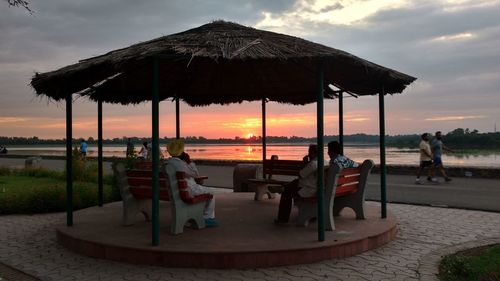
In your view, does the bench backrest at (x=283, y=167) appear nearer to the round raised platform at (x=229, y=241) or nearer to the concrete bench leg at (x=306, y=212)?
the round raised platform at (x=229, y=241)

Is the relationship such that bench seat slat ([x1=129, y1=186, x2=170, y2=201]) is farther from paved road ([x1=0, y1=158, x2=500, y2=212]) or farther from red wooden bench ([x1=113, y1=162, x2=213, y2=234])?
paved road ([x1=0, y1=158, x2=500, y2=212])

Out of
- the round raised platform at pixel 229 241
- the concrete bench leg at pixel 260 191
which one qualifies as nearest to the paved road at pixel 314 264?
the round raised platform at pixel 229 241

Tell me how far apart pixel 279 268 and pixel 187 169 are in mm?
1980

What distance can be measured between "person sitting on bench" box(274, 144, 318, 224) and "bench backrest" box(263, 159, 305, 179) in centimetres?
252

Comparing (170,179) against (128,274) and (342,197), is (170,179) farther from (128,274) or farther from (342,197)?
(342,197)

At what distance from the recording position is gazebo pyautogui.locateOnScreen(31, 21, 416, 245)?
5.96 meters

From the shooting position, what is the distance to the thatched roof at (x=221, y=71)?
5992mm

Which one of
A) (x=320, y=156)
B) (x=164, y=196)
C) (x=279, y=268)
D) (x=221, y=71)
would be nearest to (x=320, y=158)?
(x=320, y=156)

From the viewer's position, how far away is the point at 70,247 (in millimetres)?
6621

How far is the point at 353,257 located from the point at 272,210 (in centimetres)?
278

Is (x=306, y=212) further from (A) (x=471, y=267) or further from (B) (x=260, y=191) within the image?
(B) (x=260, y=191)

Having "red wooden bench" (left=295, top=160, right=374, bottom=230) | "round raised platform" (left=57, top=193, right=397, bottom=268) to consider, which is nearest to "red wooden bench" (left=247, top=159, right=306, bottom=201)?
"round raised platform" (left=57, top=193, right=397, bottom=268)

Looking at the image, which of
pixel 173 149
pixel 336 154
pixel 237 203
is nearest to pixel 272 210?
pixel 237 203

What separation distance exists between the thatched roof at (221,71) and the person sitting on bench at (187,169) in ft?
4.06
